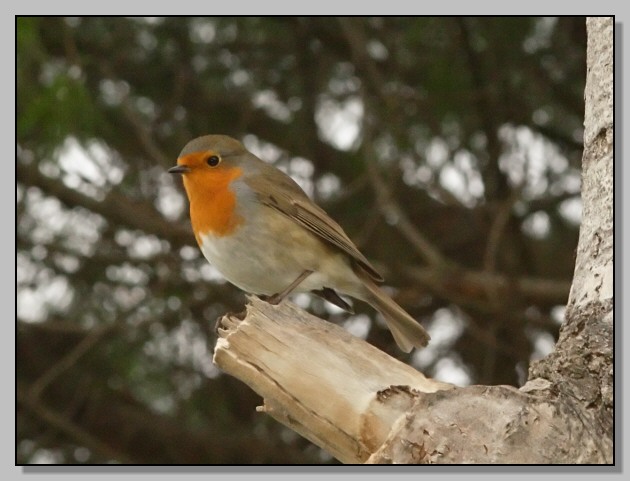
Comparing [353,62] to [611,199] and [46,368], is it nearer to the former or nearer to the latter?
[46,368]

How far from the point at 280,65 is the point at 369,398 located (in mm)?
3522

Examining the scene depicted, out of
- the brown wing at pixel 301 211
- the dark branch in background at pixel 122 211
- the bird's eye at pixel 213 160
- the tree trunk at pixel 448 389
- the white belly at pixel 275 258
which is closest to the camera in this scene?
the tree trunk at pixel 448 389

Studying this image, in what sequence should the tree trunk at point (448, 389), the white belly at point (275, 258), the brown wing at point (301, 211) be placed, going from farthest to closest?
1. the brown wing at point (301, 211)
2. the white belly at point (275, 258)
3. the tree trunk at point (448, 389)

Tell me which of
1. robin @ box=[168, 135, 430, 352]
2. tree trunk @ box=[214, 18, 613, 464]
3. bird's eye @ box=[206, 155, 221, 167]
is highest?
bird's eye @ box=[206, 155, 221, 167]

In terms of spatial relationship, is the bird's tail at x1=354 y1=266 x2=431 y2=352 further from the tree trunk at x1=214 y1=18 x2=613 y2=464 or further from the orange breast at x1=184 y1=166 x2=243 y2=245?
the tree trunk at x1=214 y1=18 x2=613 y2=464

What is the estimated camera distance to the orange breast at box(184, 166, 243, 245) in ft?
14.6

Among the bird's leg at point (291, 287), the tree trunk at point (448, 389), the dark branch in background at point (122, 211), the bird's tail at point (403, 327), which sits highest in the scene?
the dark branch in background at point (122, 211)

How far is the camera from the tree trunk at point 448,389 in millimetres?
3094

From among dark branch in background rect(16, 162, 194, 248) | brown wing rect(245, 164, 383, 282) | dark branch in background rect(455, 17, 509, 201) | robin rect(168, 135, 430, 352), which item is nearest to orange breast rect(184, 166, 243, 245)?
robin rect(168, 135, 430, 352)

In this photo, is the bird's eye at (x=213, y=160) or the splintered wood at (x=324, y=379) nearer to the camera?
the splintered wood at (x=324, y=379)

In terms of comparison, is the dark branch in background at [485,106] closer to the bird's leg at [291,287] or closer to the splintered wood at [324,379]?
the bird's leg at [291,287]

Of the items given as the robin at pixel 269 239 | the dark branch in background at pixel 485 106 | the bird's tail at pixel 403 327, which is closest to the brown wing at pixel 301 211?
the robin at pixel 269 239

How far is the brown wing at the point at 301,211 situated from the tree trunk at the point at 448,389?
1133mm

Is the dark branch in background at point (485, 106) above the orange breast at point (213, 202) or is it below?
above
